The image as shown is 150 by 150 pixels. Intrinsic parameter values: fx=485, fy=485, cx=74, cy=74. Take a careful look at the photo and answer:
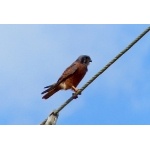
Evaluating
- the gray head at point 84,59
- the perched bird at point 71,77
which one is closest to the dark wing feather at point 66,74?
the perched bird at point 71,77

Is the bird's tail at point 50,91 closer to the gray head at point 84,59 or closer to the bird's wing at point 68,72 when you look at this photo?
the bird's wing at point 68,72

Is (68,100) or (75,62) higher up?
(75,62)

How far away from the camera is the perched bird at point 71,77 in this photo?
606 centimetres

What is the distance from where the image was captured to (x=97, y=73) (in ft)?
12.5

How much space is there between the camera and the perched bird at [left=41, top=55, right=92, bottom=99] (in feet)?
19.9

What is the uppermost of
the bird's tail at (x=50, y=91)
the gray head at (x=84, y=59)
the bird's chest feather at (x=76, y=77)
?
the gray head at (x=84, y=59)

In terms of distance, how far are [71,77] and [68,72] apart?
0.09 meters

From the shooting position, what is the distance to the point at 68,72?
6.21 meters
